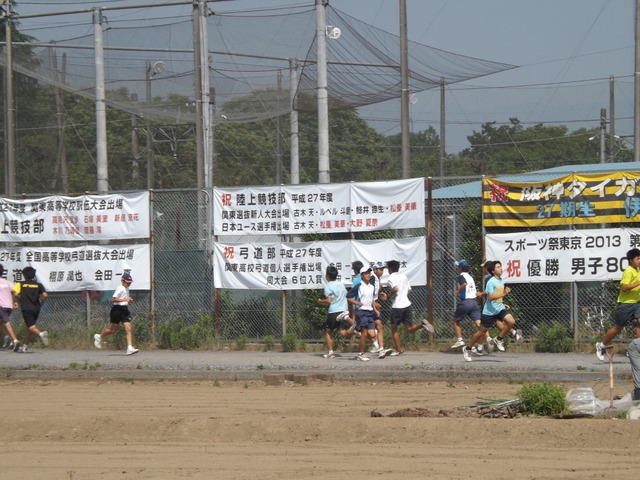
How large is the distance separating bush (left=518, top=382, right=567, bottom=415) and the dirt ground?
0.49 m

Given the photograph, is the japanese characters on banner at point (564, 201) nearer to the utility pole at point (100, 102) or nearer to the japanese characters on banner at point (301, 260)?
the japanese characters on banner at point (301, 260)

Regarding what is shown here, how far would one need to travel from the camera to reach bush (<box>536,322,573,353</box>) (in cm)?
1412

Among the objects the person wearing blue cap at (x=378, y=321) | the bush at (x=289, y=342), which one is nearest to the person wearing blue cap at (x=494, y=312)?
the person wearing blue cap at (x=378, y=321)

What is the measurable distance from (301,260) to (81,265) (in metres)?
4.58

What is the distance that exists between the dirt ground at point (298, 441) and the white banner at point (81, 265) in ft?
17.0

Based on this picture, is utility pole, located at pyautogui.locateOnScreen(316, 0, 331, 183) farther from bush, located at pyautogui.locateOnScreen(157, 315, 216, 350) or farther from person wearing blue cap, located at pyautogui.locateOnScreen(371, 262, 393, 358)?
bush, located at pyautogui.locateOnScreen(157, 315, 216, 350)

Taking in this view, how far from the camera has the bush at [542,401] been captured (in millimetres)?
9250

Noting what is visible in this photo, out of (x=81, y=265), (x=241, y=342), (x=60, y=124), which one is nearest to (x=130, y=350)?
(x=241, y=342)

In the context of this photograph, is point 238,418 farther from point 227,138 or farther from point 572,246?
point 227,138

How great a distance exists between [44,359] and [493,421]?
8.81 m

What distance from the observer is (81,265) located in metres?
16.5

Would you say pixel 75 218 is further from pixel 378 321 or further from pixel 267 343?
pixel 378 321

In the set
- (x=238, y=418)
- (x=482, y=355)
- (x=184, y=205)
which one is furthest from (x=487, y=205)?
(x=238, y=418)

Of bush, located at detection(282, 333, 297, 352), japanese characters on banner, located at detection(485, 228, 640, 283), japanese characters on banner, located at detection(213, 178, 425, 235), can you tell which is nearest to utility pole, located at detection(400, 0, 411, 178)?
japanese characters on banner, located at detection(213, 178, 425, 235)
